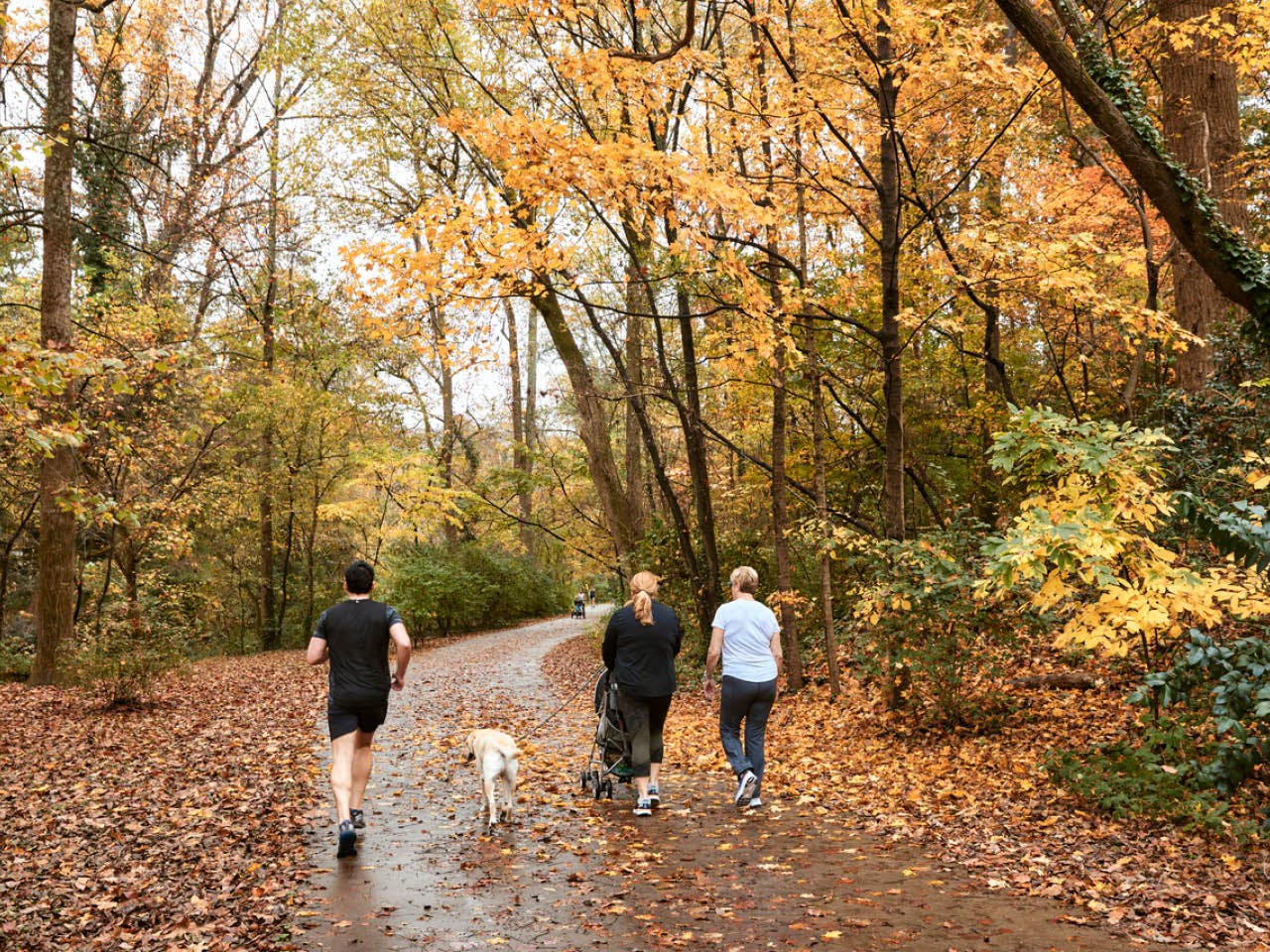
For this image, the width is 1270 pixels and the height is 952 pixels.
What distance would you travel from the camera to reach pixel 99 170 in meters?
21.1

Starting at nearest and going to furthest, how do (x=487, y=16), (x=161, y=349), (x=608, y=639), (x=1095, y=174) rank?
1. (x=608, y=639)
2. (x=161, y=349)
3. (x=487, y=16)
4. (x=1095, y=174)

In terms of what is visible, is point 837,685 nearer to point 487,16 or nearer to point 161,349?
point 161,349

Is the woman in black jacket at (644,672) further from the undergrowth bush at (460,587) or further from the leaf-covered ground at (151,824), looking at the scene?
the undergrowth bush at (460,587)

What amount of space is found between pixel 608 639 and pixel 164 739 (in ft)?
20.9

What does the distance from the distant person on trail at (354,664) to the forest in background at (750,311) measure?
116 inches

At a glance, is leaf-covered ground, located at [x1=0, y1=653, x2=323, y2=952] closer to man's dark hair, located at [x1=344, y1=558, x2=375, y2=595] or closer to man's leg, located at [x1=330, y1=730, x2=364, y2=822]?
man's leg, located at [x1=330, y1=730, x2=364, y2=822]

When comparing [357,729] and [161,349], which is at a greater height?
[161,349]

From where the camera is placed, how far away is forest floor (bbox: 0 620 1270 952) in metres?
4.43

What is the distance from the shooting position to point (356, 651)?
239 inches

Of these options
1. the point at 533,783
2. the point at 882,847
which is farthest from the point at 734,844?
the point at 533,783

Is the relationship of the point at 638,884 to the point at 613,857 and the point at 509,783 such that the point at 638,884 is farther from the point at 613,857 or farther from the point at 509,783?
the point at 509,783

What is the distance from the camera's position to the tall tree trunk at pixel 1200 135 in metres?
10.9

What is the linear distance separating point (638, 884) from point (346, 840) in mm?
2012

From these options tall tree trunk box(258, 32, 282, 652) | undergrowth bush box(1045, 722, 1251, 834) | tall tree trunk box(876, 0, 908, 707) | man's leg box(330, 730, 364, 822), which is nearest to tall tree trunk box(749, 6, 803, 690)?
tall tree trunk box(876, 0, 908, 707)
